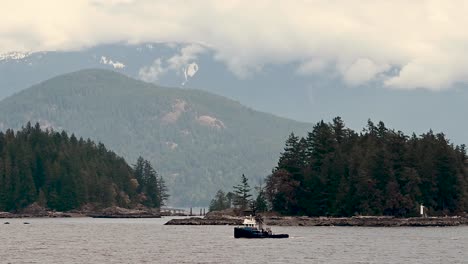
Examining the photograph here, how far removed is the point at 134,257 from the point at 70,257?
29.2ft

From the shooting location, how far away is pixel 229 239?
18938 cm

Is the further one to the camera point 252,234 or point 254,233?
point 252,234

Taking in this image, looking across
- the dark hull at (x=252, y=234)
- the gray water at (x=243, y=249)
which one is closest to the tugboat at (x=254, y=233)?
the dark hull at (x=252, y=234)

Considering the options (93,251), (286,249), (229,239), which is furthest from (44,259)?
(229,239)

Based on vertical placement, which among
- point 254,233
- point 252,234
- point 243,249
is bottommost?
point 243,249

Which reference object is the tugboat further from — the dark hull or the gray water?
the gray water

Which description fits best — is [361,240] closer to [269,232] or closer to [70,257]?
[269,232]

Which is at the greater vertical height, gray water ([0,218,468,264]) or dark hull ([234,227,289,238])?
dark hull ([234,227,289,238])

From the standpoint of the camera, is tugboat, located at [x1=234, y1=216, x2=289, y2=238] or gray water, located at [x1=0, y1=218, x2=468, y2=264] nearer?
gray water, located at [x1=0, y1=218, x2=468, y2=264]

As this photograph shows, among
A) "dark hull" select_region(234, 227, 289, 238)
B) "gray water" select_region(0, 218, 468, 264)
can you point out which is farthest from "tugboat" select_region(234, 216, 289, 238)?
"gray water" select_region(0, 218, 468, 264)

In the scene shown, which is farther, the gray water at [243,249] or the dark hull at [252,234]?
the dark hull at [252,234]

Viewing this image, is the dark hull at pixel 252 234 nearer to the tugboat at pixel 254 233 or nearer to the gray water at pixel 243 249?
the tugboat at pixel 254 233

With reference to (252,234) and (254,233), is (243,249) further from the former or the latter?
(252,234)

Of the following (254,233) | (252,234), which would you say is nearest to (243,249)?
(254,233)
